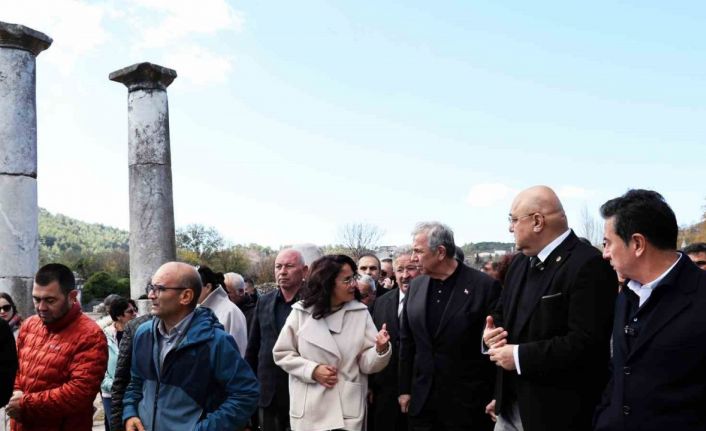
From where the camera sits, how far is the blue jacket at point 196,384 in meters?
3.69

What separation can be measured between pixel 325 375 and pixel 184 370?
1.28 meters

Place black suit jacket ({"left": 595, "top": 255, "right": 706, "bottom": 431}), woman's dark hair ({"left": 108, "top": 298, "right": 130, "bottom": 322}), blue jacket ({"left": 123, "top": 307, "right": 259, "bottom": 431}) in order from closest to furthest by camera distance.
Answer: black suit jacket ({"left": 595, "top": 255, "right": 706, "bottom": 431}), blue jacket ({"left": 123, "top": 307, "right": 259, "bottom": 431}), woman's dark hair ({"left": 108, "top": 298, "right": 130, "bottom": 322})

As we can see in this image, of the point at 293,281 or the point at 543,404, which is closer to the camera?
the point at 543,404

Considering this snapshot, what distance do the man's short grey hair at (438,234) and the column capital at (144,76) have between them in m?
6.27

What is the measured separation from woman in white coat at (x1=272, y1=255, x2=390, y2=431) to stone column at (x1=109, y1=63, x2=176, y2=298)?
5347 mm

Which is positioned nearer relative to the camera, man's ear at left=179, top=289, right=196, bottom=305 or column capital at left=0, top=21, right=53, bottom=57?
man's ear at left=179, top=289, right=196, bottom=305

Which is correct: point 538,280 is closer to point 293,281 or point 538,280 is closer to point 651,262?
point 651,262

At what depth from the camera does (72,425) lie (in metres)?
4.56

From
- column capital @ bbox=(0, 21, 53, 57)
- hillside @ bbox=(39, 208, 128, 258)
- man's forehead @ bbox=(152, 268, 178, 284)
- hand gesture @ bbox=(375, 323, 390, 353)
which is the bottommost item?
hand gesture @ bbox=(375, 323, 390, 353)

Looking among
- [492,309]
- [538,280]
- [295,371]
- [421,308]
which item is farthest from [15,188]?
[538,280]

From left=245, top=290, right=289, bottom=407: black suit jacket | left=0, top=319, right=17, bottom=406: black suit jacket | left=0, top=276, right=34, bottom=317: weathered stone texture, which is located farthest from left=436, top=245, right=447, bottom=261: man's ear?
left=0, top=276, right=34, bottom=317: weathered stone texture

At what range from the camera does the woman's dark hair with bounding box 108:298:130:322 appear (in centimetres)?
717

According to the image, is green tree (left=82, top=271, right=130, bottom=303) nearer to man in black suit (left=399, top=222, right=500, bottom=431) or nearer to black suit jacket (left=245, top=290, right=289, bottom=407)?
black suit jacket (left=245, top=290, right=289, bottom=407)

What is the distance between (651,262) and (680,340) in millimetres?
405
